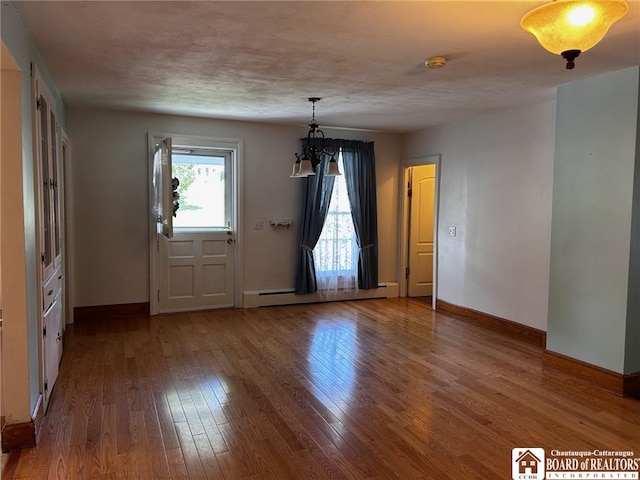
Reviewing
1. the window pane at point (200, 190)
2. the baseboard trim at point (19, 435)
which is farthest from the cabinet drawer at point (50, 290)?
the window pane at point (200, 190)

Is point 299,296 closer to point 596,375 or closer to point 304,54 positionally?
point 596,375

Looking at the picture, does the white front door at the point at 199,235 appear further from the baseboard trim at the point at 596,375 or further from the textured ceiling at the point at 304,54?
the baseboard trim at the point at 596,375

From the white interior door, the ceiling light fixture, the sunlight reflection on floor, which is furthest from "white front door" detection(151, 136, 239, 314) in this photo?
the ceiling light fixture

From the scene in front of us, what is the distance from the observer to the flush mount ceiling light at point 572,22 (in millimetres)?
1831

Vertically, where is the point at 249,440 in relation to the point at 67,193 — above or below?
below

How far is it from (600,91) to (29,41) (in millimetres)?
3965

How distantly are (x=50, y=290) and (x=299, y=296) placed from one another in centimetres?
344

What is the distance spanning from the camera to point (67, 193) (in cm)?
501

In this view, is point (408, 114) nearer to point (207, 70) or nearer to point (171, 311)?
point (207, 70)

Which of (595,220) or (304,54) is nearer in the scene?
(304,54)

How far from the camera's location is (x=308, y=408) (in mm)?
3109

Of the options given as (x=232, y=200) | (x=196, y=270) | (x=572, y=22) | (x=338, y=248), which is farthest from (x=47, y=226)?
(x=338, y=248)

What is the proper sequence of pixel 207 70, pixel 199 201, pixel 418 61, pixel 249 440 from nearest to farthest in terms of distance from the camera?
pixel 249 440
pixel 418 61
pixel 207 70
pixel 199 201

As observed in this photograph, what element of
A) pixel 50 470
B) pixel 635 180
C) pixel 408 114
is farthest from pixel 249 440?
pixel 408 114
